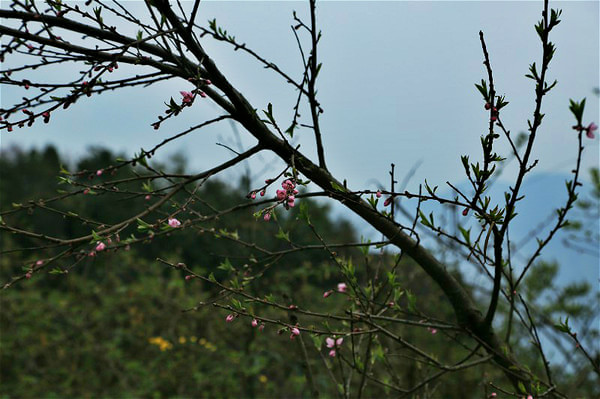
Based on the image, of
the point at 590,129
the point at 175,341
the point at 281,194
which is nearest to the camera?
the point at 590,129

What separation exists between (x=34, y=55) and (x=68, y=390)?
5.04 metres

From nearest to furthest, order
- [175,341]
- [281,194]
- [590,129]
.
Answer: [590,129] < [281,194] < [175,341]

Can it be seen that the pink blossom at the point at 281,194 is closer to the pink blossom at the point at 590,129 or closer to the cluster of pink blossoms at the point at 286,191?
the cluster of pink blossoms at the point at 286,191

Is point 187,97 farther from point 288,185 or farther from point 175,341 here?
point 175,341

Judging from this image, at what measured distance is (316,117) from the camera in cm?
199

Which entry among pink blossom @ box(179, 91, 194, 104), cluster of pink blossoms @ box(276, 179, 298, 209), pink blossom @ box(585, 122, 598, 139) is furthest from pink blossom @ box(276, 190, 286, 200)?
pink blossom @ box(585, 122, 598, 139)

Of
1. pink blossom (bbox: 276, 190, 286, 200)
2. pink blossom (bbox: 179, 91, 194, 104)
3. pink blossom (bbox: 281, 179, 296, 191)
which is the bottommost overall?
pink blossom (bbox: 276, 190, 286, 200)

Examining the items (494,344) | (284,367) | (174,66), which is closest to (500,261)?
(494,344)

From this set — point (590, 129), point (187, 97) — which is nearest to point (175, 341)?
point (187, 97)

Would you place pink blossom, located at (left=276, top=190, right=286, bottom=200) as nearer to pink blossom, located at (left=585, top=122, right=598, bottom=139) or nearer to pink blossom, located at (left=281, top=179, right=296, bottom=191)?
pink blossom, located at (left=281, top=179, right=296, bottom=191)

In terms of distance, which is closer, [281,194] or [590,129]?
[590,129]

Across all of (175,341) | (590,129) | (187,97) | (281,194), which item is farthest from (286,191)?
(175,341)

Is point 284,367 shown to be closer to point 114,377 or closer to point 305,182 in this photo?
point 114,377

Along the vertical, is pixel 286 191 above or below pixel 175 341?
below
